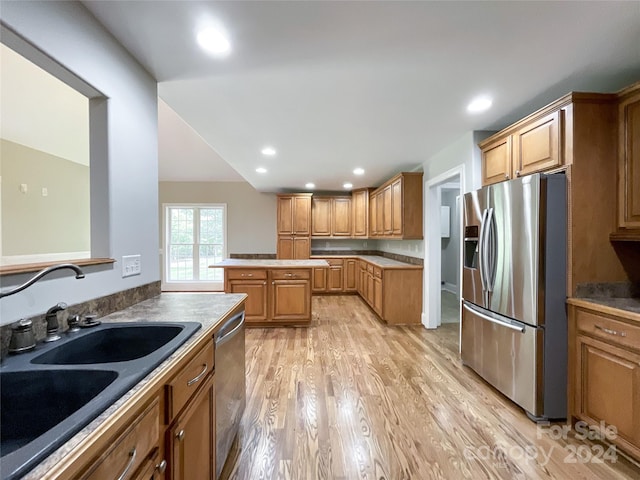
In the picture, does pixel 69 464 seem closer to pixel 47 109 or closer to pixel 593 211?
pixel 593 211

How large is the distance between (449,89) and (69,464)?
265cm

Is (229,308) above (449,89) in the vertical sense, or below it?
below

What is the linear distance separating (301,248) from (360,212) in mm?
1555

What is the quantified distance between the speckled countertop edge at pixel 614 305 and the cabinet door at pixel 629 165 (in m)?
0.49

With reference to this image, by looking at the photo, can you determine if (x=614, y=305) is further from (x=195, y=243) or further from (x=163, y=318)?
(x=195, y=243)


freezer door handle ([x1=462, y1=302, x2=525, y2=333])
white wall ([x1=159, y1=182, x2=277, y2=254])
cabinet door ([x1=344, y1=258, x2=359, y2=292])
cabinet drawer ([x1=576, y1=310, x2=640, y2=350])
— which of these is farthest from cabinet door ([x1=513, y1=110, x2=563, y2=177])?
white wall ([x1=159, y1=182, x2=277, y2=254])

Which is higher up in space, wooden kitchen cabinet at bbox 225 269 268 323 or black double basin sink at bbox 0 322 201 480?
black double basin sink at bbox 0 322 201 480

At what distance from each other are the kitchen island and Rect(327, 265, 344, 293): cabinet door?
2.39 m

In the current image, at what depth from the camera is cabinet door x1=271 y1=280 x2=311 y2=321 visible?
4051 millimetres

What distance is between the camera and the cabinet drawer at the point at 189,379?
0.94m

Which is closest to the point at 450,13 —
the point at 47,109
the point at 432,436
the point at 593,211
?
the point at 593,211

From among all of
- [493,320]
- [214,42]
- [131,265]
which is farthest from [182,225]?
[493,320]

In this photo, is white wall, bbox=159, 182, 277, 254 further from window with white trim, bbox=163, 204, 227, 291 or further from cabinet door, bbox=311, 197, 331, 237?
cabinet door, bbox=311, 197, 331, 237

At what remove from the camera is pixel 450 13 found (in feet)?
4.55
